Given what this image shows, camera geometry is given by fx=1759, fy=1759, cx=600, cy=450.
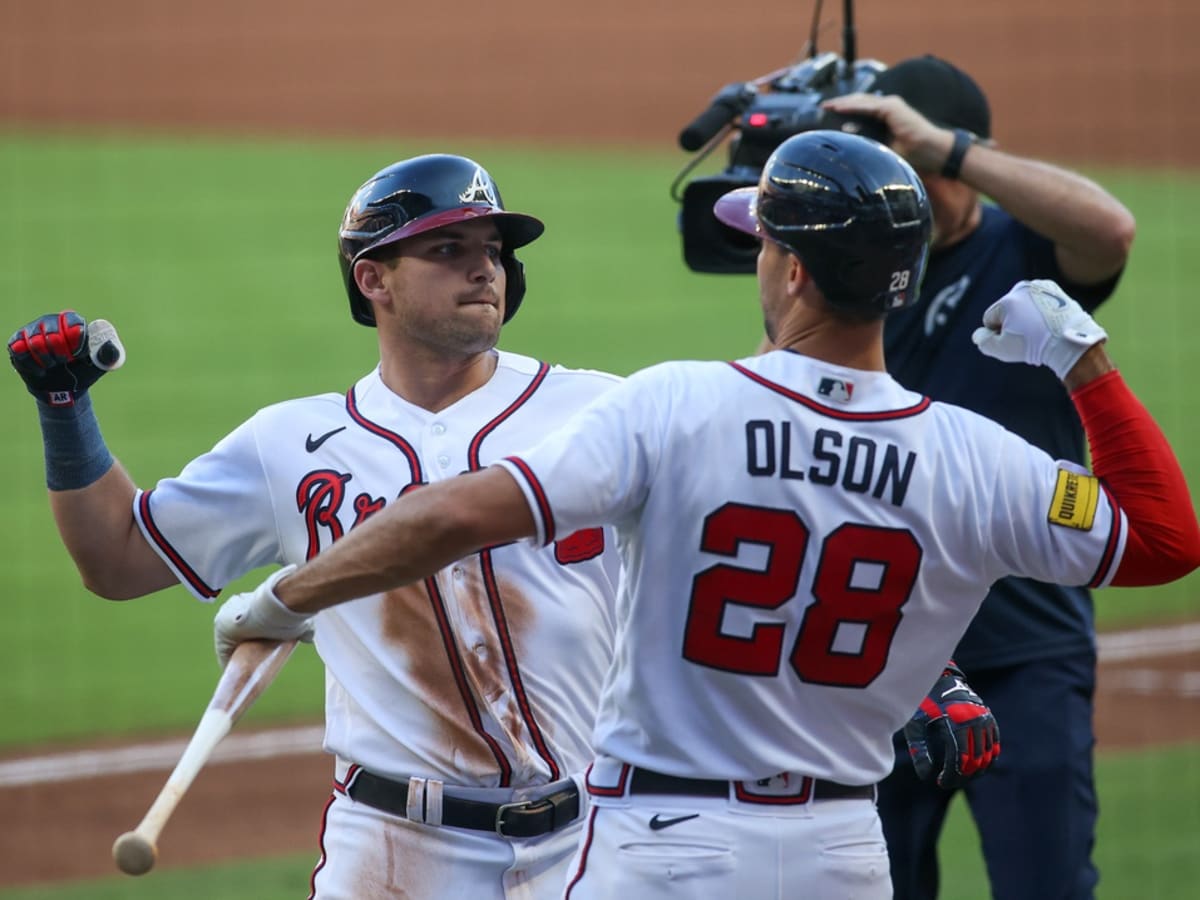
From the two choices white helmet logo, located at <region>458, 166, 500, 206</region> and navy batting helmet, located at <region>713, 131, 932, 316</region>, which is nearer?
navy batting helmet, located at <region>713, 131, 932, 316</region>

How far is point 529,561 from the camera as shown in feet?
9.66

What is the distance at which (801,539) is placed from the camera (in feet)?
7.64

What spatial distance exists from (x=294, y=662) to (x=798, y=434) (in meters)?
6.33

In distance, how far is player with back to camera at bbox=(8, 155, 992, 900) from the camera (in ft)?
9.49

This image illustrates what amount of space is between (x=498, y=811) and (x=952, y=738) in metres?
0.74

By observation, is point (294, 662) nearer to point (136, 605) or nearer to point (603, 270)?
point (136, 605)

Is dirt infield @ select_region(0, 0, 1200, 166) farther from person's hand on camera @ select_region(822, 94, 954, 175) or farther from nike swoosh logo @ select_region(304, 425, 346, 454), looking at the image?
nike swoosh logo @ select_region(304, 425, 346, 454)

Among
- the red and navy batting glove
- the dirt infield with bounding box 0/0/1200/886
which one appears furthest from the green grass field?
the red and navy batting glove

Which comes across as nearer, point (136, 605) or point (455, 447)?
point (455, 447)

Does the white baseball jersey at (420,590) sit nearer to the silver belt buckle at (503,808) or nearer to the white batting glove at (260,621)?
the silver belt buckle at (503,808)

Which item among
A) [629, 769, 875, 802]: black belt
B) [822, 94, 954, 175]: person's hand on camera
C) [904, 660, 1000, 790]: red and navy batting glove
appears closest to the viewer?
[629, 769, 875, 802]: black belt

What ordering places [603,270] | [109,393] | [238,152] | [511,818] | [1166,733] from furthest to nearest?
[238,152] → [603,270] → [109,393] → [1166,733] → [511,818]

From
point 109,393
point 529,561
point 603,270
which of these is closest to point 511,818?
point 529,561

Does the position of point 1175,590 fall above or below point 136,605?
above
